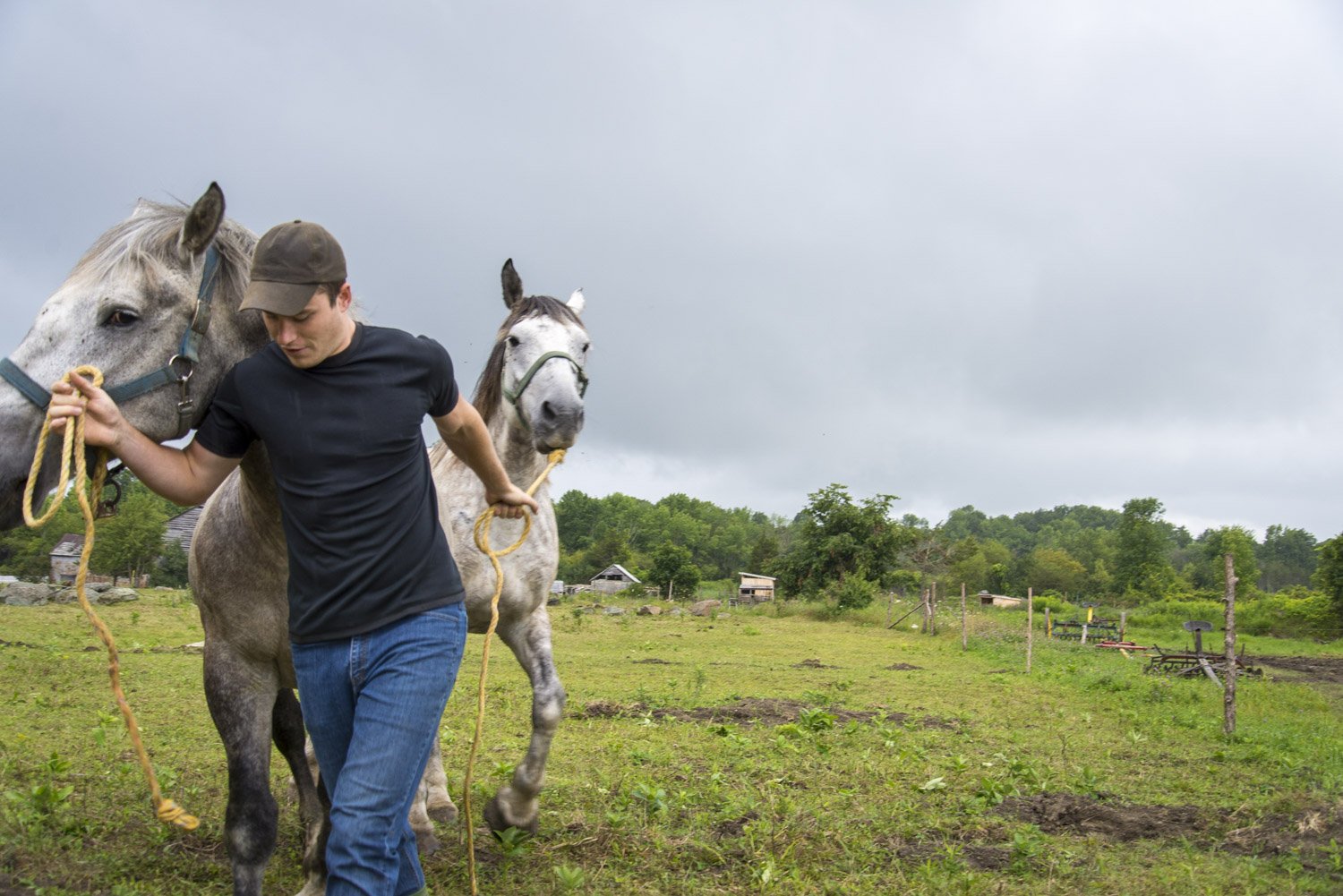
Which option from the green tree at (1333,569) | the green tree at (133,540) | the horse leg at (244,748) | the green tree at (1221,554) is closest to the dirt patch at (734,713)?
the horse leg at (244,748)

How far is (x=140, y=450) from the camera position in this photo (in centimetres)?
262

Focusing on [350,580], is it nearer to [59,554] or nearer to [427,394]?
[427,394]

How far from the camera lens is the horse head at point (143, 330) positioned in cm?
258

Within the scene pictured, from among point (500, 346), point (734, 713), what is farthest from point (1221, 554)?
point (500, 346)

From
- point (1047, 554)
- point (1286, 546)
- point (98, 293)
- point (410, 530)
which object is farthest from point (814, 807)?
point (1286, 546)

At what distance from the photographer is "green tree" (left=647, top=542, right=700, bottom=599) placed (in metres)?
52.2

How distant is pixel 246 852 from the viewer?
3270 millimetres

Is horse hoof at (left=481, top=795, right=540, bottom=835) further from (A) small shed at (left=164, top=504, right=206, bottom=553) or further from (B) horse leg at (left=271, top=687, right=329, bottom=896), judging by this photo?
(A) small shed at (left=164, top=504, right=206, bottom=553)

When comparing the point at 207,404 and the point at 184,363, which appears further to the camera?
the point at 207,404

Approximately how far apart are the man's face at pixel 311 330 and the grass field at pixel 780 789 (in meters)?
2.52

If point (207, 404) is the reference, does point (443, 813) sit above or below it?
below

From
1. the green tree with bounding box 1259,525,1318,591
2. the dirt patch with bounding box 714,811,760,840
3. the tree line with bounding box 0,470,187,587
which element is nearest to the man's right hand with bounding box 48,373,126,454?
the dirt patch with bounding box 714,811,760,840

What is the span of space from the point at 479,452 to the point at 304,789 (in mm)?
2049

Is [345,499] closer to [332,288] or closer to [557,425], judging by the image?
[332,288]
